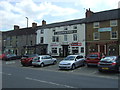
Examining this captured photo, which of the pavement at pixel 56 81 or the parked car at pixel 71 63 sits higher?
the parked car at pixel 71 63

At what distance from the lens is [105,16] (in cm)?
2966

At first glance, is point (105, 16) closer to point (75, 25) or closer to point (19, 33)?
point (75, 25)

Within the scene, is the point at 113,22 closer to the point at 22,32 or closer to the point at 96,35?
the point at 96,35

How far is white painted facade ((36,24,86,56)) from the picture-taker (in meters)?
31.3

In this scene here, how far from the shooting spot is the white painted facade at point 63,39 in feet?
103

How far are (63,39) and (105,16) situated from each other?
11.2 meters

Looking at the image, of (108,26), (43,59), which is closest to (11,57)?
(43,59)

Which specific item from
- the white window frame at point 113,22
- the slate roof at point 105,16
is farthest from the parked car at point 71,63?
the slate roof at point 105,16

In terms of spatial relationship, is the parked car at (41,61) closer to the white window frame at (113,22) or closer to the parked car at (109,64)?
the parked car at (109,64)

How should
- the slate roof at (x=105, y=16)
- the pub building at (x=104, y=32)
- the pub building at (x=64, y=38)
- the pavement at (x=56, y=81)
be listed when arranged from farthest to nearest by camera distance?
1. the pub building at (x=64, y=38)
2. the slate roof at (x=105, y=16)
3. the pub building at (x=104, y=32)
4. the pavement at (x=56, y=81)

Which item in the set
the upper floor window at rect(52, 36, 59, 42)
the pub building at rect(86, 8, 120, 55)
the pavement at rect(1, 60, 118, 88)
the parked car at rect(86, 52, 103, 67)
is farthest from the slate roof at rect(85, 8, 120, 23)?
the pavement at rect(1, 60, 118, 88)

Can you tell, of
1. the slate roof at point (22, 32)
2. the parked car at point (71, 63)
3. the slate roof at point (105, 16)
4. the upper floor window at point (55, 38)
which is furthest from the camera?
the slate roof at point (22, 32)

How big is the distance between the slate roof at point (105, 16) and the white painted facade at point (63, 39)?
102 inches

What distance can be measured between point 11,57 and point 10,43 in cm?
1713
